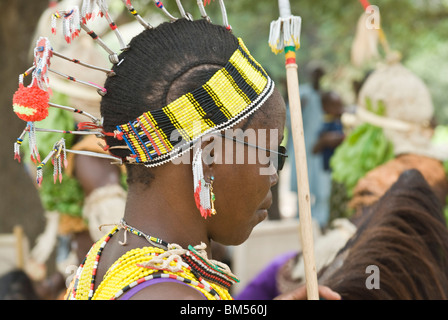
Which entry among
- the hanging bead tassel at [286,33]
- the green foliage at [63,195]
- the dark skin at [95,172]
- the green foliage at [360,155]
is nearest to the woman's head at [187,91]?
the hanging bead tassel at [286,33]

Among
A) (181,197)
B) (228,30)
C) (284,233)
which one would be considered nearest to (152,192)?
(181,197)

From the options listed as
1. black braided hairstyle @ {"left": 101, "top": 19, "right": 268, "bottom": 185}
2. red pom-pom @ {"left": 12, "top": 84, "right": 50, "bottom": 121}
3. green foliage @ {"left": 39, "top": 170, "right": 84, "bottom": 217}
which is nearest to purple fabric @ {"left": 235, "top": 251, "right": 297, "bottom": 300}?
green foliage @ {"left": 39, "top": 170, "right": 84, "bottom": 217}

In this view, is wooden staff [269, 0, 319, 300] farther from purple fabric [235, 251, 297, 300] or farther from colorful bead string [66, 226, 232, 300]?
purple fabric [235, 251, 297, 300]

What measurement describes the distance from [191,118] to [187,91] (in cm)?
8

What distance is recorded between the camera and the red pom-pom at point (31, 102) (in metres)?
1.61

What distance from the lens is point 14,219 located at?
6.95 metres

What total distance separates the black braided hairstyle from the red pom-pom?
20 cm

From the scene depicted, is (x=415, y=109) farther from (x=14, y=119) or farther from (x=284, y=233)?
(x=14, y=119)

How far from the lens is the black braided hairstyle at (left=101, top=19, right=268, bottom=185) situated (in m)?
1.65

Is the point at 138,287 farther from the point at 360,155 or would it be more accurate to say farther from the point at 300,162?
the point at 360,155

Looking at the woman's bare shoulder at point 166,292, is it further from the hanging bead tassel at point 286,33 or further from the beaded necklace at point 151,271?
the hanging bead tassel at point 286,33

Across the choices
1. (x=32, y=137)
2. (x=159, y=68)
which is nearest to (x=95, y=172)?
(x=32, y=137)

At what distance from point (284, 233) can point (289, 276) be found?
6.51 ft

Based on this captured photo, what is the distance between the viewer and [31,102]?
1609 millimetres
